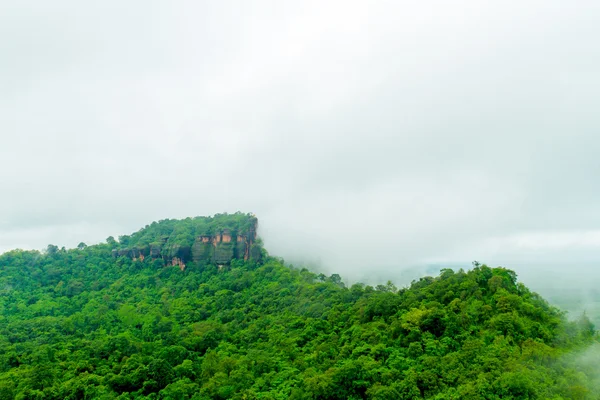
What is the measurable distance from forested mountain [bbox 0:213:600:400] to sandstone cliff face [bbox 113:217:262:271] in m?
8.50

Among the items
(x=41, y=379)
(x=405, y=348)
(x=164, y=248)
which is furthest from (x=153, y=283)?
(x=405, y=348)

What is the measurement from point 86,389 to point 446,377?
3227cm

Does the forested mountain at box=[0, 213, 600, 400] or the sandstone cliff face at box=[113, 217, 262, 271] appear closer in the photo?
the forested mountain at box=[0, 213, 600, 400]

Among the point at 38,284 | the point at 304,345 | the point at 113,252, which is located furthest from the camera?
the point at 113,252

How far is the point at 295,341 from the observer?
50.4 meters

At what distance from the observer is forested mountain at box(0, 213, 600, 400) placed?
35438mm

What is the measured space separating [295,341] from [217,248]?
45.7m

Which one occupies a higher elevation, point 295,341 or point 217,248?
point 217,248

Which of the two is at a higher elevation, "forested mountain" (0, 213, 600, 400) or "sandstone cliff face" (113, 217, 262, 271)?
"sandstone cliff face" (113, 217, 262, 271)

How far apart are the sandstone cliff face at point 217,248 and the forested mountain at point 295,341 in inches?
335

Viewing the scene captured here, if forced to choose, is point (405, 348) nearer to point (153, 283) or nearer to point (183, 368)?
point (183, 368)

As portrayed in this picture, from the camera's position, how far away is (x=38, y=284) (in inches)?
3415

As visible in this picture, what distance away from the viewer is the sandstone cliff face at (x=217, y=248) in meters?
91.8

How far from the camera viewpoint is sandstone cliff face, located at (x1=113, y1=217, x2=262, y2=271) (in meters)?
91.8
